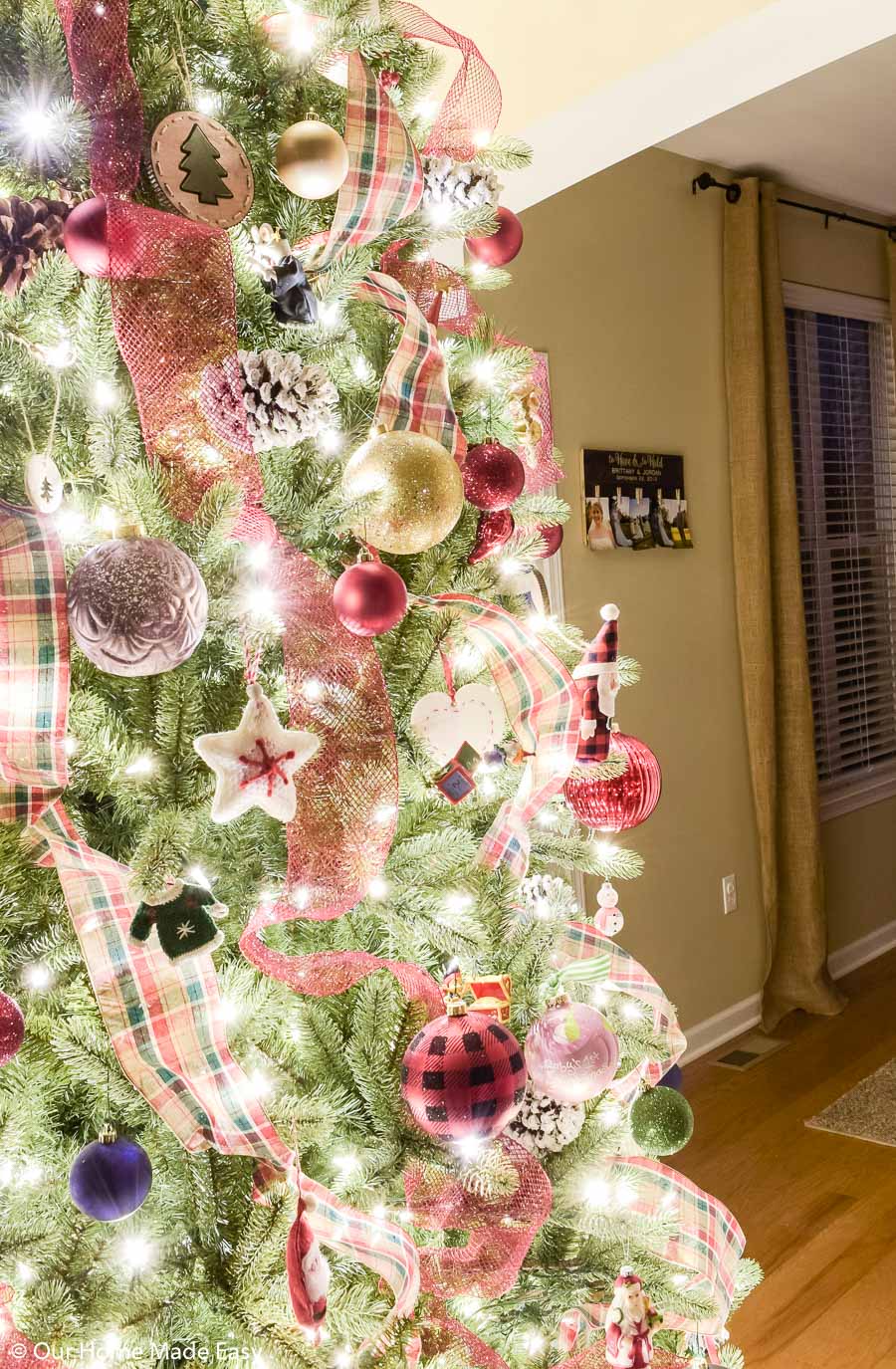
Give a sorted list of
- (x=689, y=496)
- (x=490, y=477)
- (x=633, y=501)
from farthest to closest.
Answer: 1. (x=689, y=496)
2. (x=633, y=501)
3. (x=490, y=477)

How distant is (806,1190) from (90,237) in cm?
272

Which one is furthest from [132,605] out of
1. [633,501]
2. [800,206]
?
[800,206]

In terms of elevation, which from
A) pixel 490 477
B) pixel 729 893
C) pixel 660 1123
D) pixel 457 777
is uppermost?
pixel 490 477

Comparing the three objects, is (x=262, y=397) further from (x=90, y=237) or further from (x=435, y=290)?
(x=435, y=290)

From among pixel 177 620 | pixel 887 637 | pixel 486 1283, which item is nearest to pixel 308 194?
pixel 177 620

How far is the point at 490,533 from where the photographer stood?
3.56 ft

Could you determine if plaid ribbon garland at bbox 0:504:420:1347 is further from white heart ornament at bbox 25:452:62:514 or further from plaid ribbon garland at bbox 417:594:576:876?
plaid ribbon garland at bbox 417:594:576:876

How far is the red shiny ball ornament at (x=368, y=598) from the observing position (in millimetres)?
833

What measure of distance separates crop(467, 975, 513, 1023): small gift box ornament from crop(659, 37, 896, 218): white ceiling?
2.64m

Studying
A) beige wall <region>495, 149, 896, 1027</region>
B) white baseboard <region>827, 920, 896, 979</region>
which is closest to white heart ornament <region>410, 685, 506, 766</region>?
beige wall <region>495, 149, 896, 1027</region>

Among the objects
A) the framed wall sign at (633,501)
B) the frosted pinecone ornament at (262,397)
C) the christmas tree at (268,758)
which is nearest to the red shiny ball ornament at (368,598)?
the christmas tree at (268,758)

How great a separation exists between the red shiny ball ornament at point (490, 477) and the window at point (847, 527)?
3.22 m

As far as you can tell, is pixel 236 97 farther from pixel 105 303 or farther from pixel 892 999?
pixel 892 999

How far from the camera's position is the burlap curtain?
3582 millimetres
